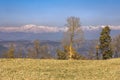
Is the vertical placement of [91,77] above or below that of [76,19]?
below

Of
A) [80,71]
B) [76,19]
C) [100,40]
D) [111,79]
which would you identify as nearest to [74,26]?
[76,19]

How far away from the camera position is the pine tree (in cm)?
10244

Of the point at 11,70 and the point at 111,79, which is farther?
the point at 11,70

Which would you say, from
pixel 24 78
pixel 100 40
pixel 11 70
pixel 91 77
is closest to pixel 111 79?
pixel 91 77

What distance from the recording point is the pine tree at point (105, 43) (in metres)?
102

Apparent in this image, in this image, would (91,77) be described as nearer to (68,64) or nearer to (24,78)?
(24,78)

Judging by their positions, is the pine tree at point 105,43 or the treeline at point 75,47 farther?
the pine tree at point 105,43

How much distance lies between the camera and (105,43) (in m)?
103

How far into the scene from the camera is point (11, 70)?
34.2 metres

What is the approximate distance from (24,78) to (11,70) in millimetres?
5691

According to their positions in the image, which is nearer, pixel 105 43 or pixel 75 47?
pixel 75 47

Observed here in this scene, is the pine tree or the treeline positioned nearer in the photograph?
the treeline

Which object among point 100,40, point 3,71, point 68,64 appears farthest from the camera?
point 100,40

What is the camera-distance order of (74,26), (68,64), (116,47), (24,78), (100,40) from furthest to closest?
1. (116,47)
2. (100,40)
3. (74,26)
4. (68,64)
5. (24,78)
